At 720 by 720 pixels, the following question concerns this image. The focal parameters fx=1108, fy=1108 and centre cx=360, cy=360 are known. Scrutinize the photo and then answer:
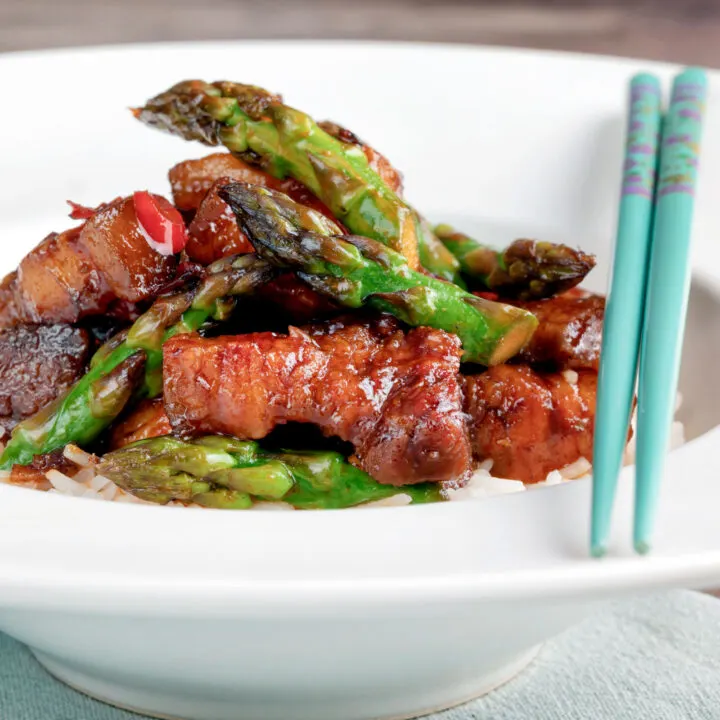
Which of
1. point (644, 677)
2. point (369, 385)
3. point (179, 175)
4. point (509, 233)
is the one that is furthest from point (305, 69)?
point (644, 677)

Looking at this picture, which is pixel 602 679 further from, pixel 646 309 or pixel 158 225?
pixel 158 225

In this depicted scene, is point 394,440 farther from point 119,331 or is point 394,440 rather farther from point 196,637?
point 119,331

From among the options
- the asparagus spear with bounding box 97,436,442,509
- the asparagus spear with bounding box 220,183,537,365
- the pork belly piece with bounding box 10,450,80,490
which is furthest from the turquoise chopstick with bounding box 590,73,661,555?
→ the pork belly piece with bounding box 10,450,80,490

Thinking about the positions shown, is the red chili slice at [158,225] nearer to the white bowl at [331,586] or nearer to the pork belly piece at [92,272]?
the pork belly piece at [92,272]

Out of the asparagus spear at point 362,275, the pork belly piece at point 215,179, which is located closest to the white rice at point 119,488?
the asparagus spear at point 362,275

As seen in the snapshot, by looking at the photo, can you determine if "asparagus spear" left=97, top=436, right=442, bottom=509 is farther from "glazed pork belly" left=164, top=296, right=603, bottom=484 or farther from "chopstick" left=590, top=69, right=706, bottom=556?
"chopstick" left=590, top=69, right=706, bottom=556

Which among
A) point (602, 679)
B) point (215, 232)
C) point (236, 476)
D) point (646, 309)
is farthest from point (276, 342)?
point (602, 679)
